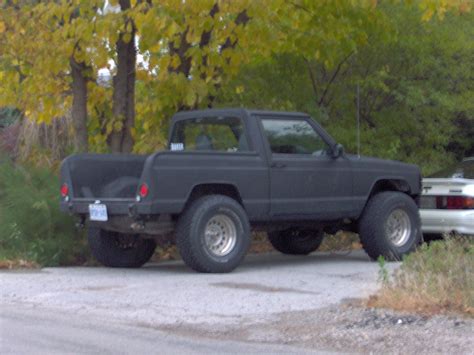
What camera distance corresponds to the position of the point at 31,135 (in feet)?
63.5

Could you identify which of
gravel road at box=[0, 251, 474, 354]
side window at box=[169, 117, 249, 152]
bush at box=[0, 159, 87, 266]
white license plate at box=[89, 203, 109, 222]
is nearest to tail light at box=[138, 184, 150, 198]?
white license plate at box=[89, 203, 109, 222]

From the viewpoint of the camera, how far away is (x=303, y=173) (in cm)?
1274

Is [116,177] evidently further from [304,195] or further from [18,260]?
[304,195]

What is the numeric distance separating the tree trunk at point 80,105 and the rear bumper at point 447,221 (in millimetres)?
5183

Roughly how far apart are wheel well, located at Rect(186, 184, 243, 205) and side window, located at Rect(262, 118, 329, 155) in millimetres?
855

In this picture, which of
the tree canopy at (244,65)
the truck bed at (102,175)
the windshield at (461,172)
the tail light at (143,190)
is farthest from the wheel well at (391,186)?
the tail light at (143,190)

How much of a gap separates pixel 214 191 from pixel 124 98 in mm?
3529

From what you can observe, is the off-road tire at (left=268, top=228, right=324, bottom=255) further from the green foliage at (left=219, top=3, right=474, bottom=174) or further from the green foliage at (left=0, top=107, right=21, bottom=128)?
the green foliage at (left=0, top=107, right=21, bottom=128)

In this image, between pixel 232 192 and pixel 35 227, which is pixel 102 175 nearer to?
pixel 35 227

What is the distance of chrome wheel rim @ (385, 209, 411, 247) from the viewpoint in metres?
13.5

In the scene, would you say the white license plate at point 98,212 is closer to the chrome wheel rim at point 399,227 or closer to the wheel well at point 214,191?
the wheel well at point 214,191

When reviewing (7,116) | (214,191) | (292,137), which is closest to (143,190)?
(214,191)

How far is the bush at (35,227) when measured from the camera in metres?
12.8

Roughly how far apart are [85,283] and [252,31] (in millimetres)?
4787
